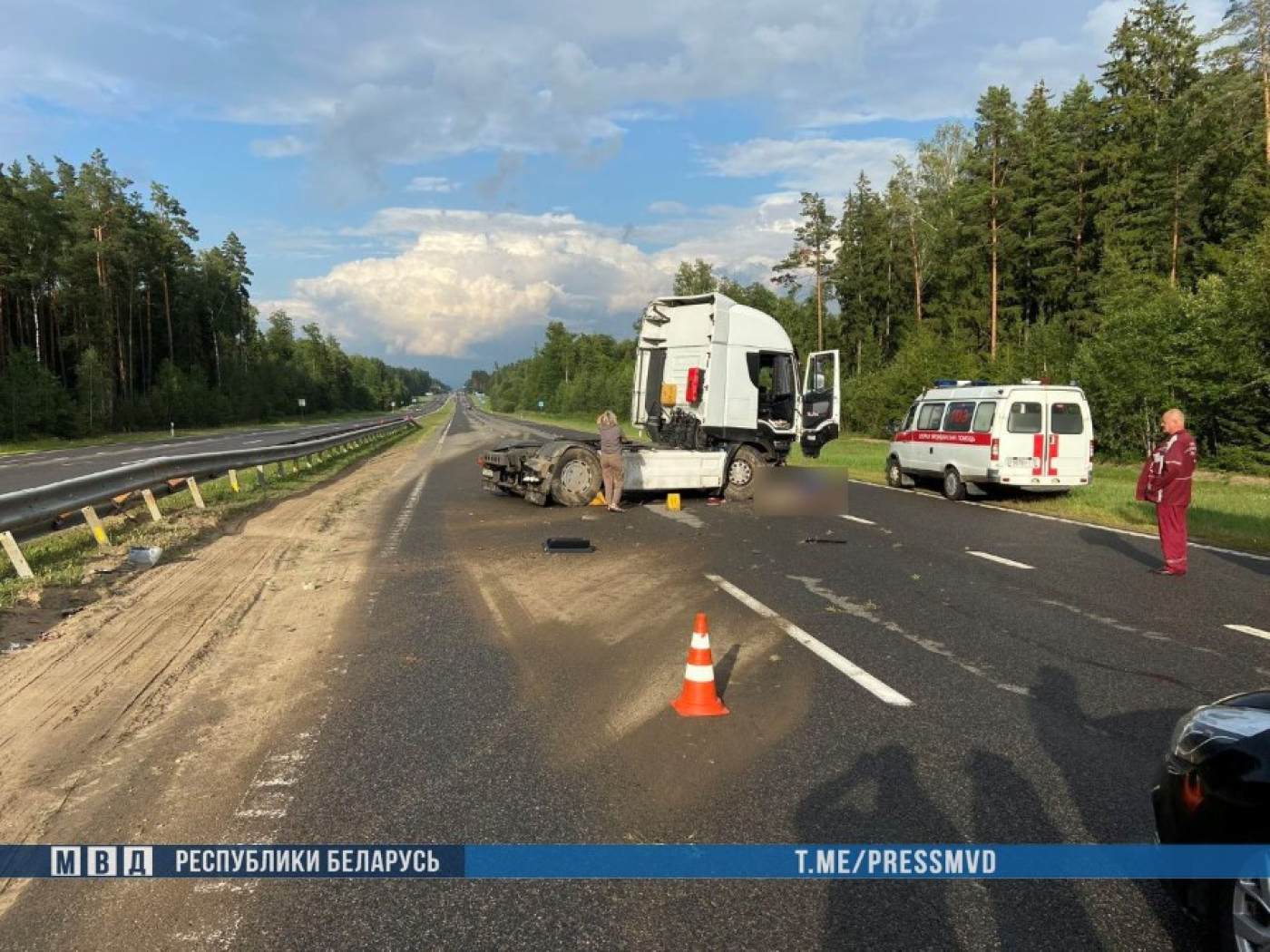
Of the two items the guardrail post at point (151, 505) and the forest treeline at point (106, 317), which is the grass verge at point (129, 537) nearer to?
the guardrail post at point (151, 505)

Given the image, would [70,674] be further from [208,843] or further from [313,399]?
[313,399]

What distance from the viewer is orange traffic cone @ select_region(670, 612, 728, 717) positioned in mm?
4688

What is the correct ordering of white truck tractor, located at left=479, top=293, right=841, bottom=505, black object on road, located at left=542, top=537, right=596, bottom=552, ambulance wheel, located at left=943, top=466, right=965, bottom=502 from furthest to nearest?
1. ambulance wheel, located at left=943, top=466, right=965, bottom=502
2. white truck tractor, located at left=479, top=293, right=841, bottom=505
3. black object on road, located at left=542, top=537, right=596, bottom=552

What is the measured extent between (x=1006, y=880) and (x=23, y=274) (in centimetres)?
6092

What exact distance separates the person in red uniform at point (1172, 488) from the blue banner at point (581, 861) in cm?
688

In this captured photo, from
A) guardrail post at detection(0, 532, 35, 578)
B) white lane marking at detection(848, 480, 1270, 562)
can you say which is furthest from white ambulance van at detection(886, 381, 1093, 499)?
guardrail post at detection(0, 532, 35, 578)

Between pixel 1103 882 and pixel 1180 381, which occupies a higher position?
pixel 1180 381

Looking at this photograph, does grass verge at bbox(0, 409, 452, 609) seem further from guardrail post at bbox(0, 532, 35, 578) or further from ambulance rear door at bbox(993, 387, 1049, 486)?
ambulance rear door at bbox(993, 387, 1049, 486)

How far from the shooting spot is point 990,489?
60.2 feet

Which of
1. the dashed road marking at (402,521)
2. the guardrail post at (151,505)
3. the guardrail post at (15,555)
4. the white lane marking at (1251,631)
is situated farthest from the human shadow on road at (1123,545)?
the guardrail post at (151,505)

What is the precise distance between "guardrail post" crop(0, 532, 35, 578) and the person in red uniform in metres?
11.9

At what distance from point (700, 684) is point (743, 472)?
11.6 metres

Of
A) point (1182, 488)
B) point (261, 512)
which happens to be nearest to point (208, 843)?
point (1182, 488)

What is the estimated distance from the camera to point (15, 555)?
8016 millimetres
